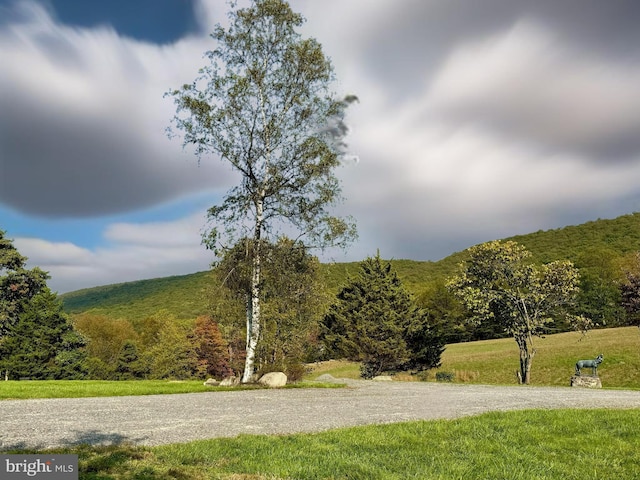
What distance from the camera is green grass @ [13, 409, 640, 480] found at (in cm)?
580

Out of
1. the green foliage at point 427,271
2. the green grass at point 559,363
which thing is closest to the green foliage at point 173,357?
the green foliage at point 427,271

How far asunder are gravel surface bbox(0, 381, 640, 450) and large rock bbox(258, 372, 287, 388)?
123 inches

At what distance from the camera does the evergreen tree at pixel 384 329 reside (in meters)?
43.6

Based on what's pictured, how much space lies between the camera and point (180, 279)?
17538 cm

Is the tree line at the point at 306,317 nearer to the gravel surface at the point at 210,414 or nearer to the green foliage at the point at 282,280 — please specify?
the green foliage at the point at 282,280

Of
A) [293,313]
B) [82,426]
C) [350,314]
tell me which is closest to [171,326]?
[350,314]

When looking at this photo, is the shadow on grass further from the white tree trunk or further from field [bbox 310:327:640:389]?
Answer: field [bbox 310:327:640:389]

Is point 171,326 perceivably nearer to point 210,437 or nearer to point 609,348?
point 609,348

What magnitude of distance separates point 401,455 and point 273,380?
A: 45.6ft

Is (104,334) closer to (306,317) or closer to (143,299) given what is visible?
(143,299)

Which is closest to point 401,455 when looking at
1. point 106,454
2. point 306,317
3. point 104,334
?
point 106,454

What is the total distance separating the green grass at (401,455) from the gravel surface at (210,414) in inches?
47.1

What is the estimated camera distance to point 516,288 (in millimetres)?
32844

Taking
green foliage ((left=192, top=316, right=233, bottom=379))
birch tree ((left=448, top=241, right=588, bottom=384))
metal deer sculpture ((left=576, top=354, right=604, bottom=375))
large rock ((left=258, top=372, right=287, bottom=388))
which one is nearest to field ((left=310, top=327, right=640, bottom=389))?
birch tree ((left=448, top=241, right=588, bottom=384))
